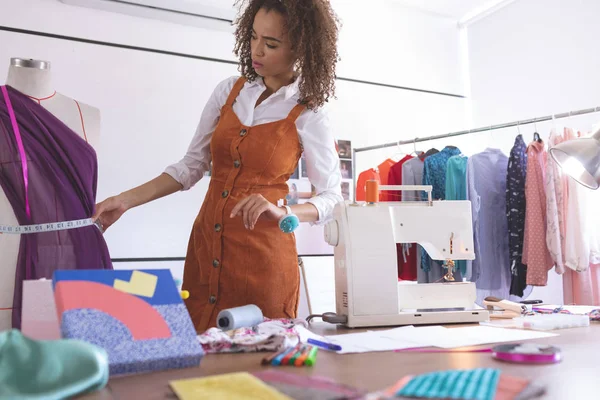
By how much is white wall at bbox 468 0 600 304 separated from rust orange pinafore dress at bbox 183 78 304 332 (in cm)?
254

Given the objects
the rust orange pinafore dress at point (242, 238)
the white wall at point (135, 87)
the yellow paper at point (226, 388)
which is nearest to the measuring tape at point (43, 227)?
the rust orange pinafore dress at point (242, 238)

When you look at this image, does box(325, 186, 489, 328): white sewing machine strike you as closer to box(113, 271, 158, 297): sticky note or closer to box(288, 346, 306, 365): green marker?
box(288, 346, 306, 365): green marker

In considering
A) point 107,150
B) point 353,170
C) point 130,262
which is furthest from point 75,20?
point 353,170

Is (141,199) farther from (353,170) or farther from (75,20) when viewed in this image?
(353,170)

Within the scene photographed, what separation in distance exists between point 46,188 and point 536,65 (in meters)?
3.45

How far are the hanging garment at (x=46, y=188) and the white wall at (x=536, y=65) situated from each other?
3.05 meters

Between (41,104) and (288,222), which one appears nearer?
(288,222)

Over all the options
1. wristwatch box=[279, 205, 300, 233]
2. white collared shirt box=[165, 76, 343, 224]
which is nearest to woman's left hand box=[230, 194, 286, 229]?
wristwatch box=[279, 205, 300, 233]

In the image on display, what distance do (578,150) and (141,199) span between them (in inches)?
47.6

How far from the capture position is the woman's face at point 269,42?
1711 mm

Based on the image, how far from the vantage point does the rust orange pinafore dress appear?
5.37ft

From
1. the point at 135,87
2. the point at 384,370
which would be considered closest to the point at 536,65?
the point at 135,87

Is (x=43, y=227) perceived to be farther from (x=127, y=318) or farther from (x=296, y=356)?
(x=296, y=356)

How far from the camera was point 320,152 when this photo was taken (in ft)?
5.88
